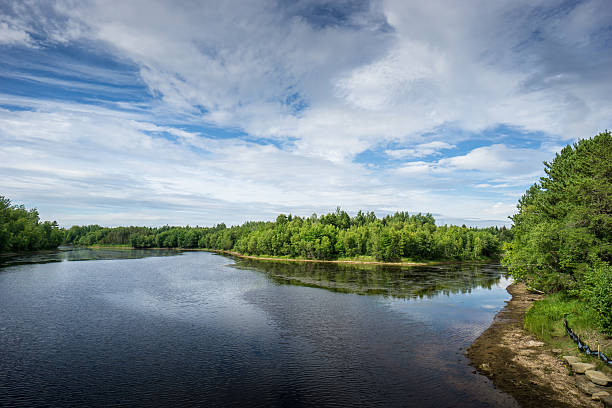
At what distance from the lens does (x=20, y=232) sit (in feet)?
410

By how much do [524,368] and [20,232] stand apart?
534 ft

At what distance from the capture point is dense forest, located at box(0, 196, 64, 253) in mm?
114812

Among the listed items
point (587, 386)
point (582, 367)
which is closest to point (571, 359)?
point (582, 367)

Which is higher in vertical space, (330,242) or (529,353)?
(330,242)

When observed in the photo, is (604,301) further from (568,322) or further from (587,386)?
(568,322)

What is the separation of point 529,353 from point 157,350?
3235 centimetres

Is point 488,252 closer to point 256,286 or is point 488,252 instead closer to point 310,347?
point 256,286

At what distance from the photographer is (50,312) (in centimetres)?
4025

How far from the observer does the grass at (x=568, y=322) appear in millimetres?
25375

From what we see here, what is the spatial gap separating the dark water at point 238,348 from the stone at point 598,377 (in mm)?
6097

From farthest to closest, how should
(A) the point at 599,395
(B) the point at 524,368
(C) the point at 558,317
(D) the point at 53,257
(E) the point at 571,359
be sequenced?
(D) the point at 53,257 < (C) the point at 558,317 < (B) the point at 524,368 < (E) the point at 571,359 < (A) the point at 599,395

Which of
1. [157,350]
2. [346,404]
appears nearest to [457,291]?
[346,404]

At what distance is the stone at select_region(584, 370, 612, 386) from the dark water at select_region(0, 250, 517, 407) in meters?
6.10

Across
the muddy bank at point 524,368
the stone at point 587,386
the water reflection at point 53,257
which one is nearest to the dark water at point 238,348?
the muddy bank at point 524,368
